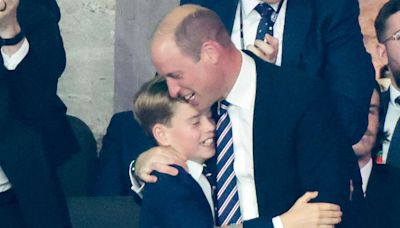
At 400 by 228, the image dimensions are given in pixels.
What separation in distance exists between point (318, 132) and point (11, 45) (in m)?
0.91

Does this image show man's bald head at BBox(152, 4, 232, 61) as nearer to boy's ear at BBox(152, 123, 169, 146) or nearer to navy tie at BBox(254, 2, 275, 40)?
boy's ear at BBox(152, 123, 169, 146)

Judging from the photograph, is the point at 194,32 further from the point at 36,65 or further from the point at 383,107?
the point at 383,107

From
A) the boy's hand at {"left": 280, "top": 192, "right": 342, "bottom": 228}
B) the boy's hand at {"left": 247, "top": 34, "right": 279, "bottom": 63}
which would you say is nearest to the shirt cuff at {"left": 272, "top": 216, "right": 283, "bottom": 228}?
the boy's hand at {"left": 280, "top": 192, "right": 342, "bottom": 228}

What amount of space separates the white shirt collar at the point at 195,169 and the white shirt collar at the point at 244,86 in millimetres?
241

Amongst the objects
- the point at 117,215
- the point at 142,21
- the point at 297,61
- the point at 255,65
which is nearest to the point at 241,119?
the point at 255,65

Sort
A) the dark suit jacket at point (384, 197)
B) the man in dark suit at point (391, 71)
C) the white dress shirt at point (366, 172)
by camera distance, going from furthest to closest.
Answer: the man in dark suit at point (391, 71)
the white dress shirt at point (366, 172)
the dark suit jacket at point (384, 197)

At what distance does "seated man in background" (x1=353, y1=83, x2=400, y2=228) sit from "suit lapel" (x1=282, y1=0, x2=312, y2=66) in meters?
0.69

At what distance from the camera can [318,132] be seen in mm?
3256

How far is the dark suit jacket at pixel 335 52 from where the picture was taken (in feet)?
12.4

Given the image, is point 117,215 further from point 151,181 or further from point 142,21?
point 151,181

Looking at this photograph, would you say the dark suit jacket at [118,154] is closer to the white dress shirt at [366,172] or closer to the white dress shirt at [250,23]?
the white dress shirt at [366,172]

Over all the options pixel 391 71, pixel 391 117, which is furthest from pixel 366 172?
pixel 391 71

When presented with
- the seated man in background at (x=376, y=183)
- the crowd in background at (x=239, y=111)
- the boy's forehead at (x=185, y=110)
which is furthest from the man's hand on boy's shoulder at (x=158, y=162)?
the seated man in background at (x=376, y=183)

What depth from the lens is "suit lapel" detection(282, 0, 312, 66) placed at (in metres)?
3.82
